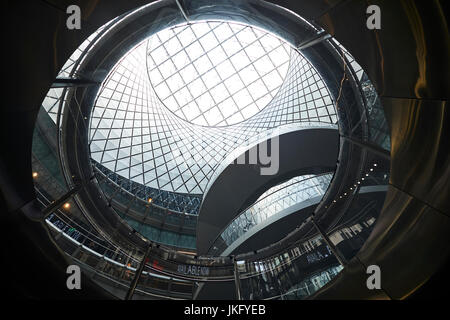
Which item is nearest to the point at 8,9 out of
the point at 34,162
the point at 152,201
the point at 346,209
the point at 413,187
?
the point at 34,162

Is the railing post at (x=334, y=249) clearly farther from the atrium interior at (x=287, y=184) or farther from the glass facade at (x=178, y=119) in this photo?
the glass facade at (x=178, y=119)

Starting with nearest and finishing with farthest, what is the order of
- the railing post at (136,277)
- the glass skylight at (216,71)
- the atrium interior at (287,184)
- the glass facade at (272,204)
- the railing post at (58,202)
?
the atrium interior at (287,184)
the railing post at (58,202)
the railing post at (136,277)
the glass facade at (272,204)
the glass skylight at (216,71)

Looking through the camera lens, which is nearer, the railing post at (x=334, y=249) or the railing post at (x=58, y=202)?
the railing post at (x=58, y=202)

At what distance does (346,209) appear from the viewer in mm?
8039

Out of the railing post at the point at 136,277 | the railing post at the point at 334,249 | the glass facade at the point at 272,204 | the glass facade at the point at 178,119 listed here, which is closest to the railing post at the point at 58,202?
the railing post at the point at 136,277

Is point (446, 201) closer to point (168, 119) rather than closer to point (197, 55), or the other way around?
point (168, 119)

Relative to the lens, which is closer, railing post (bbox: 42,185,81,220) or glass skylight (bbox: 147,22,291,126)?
railing post (bbox: 42,185,81,220)

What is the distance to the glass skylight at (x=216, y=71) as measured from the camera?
37.1m

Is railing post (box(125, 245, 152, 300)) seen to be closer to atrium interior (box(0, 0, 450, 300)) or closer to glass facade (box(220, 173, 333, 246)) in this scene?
atrium interior (box(0, 0, 450, 300))

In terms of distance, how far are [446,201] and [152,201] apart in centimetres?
3157

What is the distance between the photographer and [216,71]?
→ 1558 inches

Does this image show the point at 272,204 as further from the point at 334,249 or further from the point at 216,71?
the point at 216,71

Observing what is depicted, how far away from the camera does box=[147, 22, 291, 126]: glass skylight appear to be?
37062 mm

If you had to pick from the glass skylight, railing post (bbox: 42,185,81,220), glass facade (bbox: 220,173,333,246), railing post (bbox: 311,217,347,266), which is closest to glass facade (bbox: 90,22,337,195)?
the glass skylight
